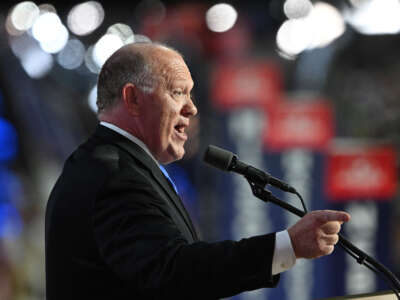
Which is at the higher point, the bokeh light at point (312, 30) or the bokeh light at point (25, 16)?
the bokeh light at point (25, 16)

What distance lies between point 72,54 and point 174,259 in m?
10.5

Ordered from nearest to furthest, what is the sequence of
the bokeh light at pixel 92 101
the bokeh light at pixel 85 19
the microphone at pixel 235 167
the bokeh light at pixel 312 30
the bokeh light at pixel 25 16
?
the microphone at pixel 235 167
the bokeh light at pixel 312 30
the bokeh light at pixel 92 101
the bokeh light at pixel 25 16
the bokeh light at pixel 85 19

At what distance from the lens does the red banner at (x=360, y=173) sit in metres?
5.24

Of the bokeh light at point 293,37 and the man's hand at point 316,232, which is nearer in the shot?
the man's hand at point 316,232

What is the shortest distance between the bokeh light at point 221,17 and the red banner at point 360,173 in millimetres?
1389

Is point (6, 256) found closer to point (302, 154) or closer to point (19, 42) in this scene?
point (302, 154)

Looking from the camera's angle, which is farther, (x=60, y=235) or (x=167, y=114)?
(x=167, y=114)

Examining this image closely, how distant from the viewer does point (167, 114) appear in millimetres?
1491

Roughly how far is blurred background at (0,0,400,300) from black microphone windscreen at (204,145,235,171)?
3.50 meters

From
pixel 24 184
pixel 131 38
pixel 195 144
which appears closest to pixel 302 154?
pixel 195 144

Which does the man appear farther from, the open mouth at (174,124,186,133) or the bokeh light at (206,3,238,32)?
the bokeh light at (206,3,238,32)

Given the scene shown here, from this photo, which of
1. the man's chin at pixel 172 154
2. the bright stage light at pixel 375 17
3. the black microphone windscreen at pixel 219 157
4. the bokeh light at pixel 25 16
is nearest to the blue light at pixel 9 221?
the bokeh light at pixel 25 16

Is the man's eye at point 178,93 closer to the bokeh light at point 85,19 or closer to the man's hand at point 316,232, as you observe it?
the man's hand at point 316,232

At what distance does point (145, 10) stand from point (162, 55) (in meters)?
6.93
